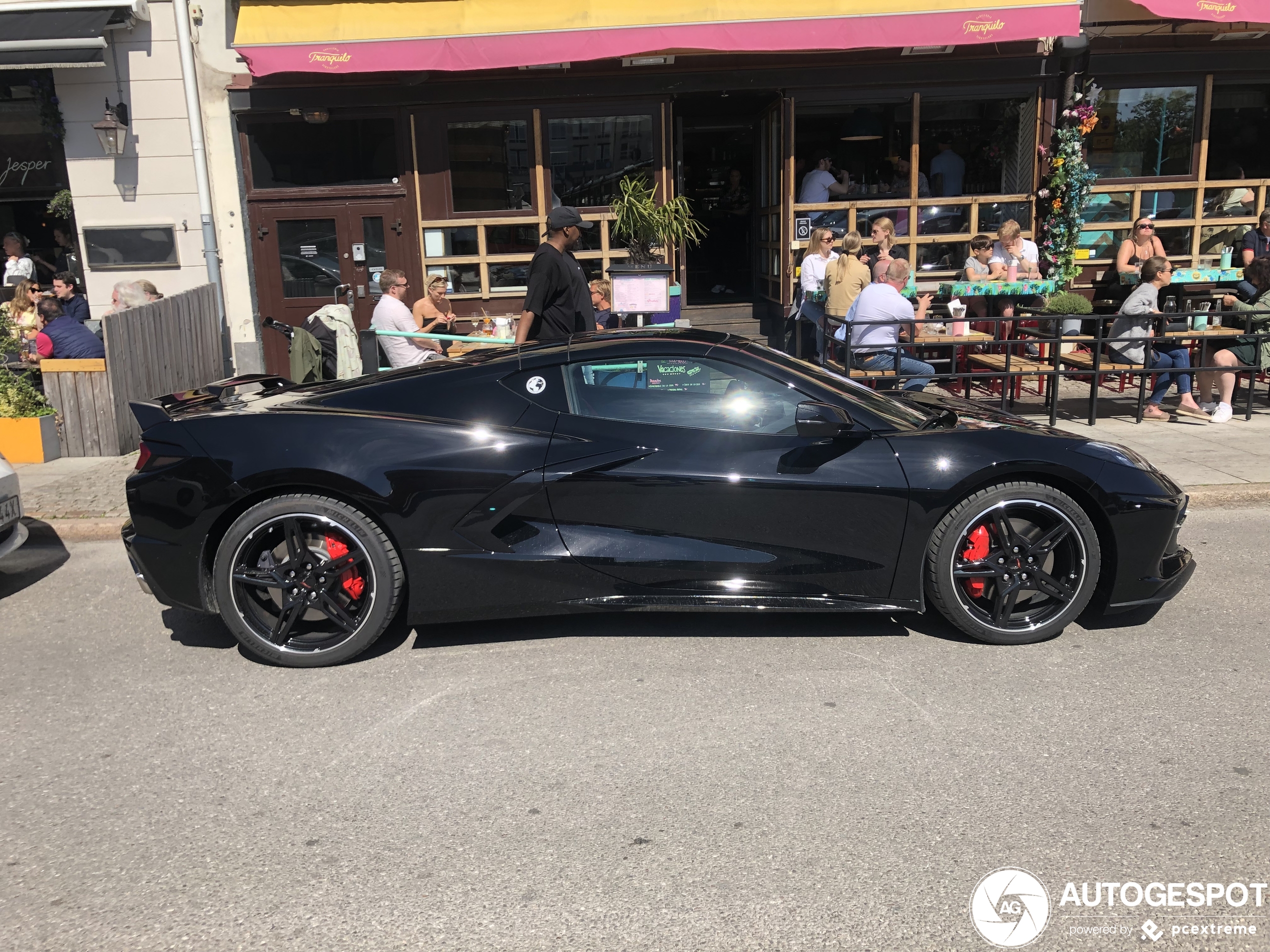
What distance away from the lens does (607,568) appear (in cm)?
440

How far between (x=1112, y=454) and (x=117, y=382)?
775cm

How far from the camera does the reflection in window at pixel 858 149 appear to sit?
12.1m

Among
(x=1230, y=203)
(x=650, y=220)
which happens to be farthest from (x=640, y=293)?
(x=1230, y=203)

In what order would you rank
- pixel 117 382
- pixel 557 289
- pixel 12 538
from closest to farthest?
pixel 12 538 < pixel 557 289 < pixel 117 382

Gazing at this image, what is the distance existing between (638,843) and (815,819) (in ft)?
1.82

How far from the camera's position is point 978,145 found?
1224cm

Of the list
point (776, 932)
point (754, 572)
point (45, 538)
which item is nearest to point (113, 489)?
point (45, 538)

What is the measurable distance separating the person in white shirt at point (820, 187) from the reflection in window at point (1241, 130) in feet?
14.7

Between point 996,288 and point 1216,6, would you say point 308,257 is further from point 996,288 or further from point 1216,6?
point 1216,6

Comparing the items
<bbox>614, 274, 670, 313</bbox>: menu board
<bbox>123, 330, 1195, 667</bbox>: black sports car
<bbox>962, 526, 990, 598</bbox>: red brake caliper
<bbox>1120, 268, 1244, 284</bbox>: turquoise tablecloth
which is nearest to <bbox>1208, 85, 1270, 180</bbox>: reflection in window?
<bbox>1120, 268, 1244, 284</bbox>: turquoise tablecloth

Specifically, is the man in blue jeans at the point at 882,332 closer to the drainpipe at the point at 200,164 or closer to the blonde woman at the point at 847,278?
the blonde woman at the point at 847,278

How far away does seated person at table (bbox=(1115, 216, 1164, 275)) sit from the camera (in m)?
11.5

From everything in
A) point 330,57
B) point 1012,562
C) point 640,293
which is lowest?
point 1012,562

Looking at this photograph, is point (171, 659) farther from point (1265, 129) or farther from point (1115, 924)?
point (1265, 129)
